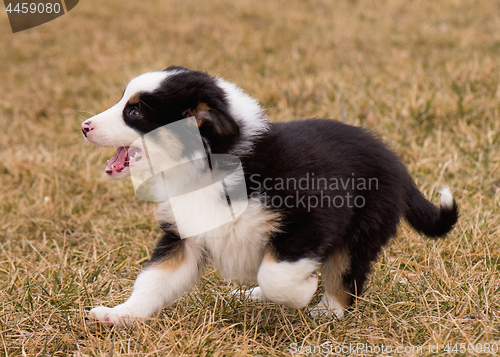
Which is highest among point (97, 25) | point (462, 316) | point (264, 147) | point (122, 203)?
point (97, 25)

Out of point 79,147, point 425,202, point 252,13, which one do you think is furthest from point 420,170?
point 252,13

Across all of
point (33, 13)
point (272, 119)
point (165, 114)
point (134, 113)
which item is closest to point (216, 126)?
point (165, 114)

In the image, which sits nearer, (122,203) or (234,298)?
(234,298)

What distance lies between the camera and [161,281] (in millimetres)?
2309

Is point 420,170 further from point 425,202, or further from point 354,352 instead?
point 354,352

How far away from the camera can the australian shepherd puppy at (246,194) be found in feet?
6.85

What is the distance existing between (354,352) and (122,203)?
89.1 inches

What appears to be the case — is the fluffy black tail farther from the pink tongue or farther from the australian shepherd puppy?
the pink tongue

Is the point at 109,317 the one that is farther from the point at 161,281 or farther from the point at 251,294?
the point at 251,294

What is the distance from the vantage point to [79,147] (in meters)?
4.64

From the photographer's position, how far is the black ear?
2055 mm

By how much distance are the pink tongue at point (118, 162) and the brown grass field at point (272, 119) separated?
0.66 m
